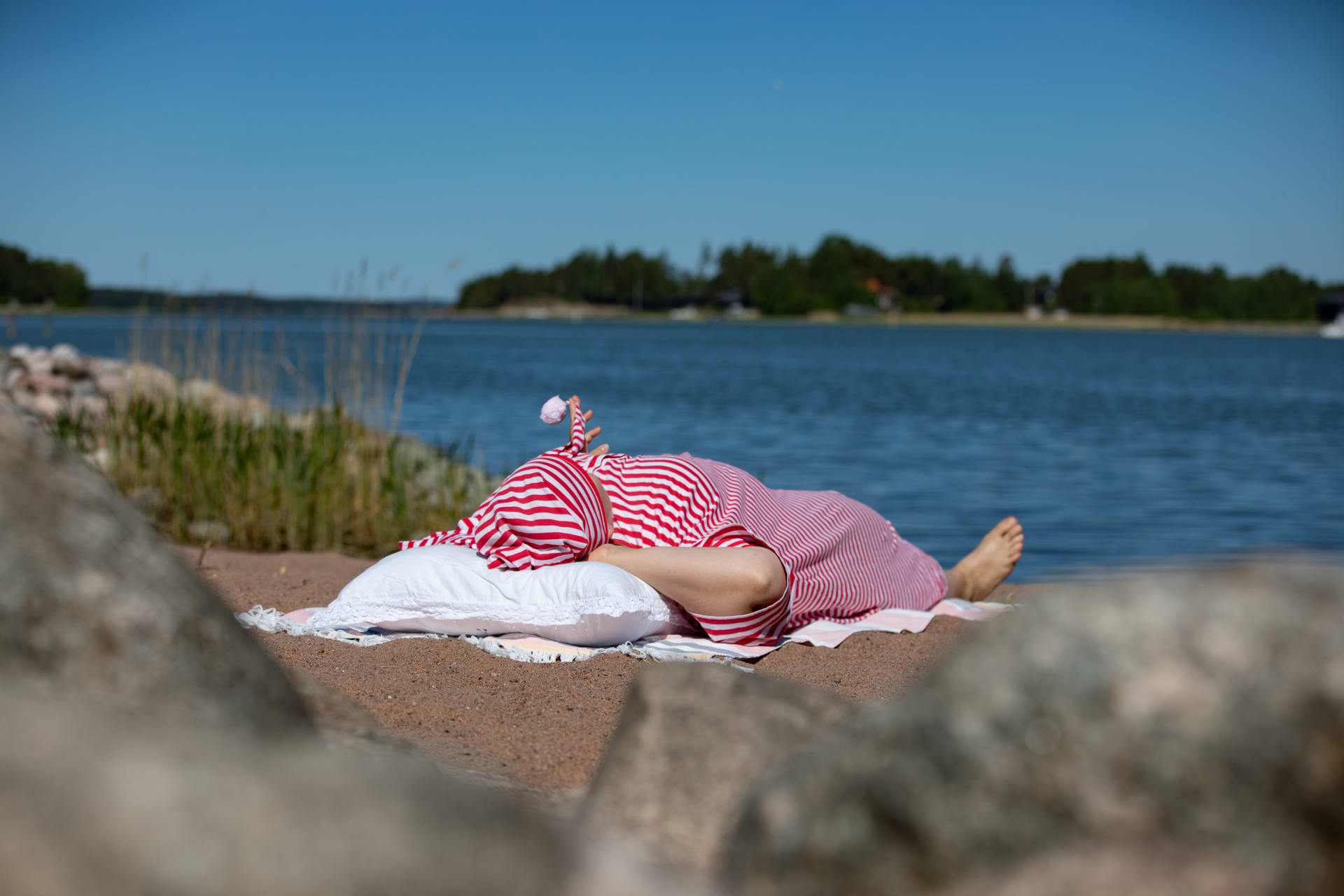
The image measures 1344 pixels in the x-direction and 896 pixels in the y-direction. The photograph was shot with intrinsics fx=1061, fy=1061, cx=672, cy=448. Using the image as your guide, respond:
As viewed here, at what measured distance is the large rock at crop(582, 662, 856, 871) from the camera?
5.02 feet

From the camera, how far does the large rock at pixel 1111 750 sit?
102 cm

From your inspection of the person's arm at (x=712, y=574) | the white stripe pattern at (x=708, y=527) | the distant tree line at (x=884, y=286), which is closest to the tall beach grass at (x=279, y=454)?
the white stripe pattern at (x=708, y=527)

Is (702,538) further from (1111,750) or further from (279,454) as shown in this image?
(279,454)

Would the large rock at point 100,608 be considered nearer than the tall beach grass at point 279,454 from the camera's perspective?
Yes

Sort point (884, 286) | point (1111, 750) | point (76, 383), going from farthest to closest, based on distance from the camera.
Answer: point (884, 286), point (76, 383), point (1111, 750)

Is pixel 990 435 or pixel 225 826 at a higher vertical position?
pixel 225 826

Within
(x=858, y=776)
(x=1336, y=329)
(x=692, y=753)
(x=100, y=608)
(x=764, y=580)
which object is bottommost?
(x=764, y=580)

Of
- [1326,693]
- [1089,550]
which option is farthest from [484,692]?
[1089,550]

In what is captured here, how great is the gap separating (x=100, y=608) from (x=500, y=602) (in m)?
2.67

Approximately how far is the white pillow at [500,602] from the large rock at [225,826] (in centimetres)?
282

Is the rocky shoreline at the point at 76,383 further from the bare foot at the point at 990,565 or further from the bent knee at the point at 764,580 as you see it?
the bare foot at the point at 990,565

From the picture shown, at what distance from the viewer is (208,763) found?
1.00 metres

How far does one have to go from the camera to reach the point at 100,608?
4.33 ft

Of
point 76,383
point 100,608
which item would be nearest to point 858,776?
point 100,608
